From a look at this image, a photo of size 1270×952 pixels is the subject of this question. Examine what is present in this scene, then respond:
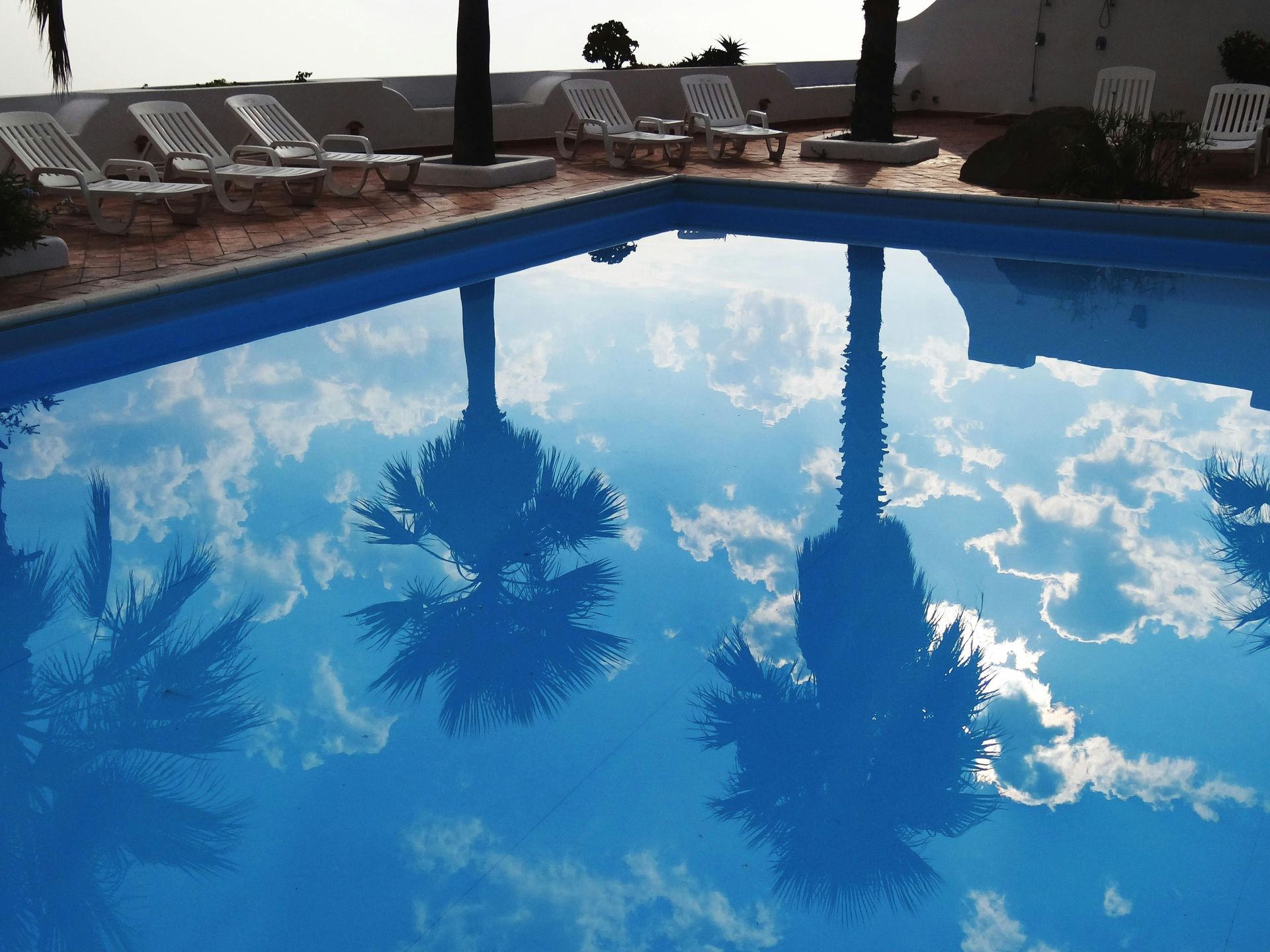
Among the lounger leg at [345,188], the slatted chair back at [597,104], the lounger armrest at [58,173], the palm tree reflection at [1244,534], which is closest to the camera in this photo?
the palm tree reflection at [1244,534]

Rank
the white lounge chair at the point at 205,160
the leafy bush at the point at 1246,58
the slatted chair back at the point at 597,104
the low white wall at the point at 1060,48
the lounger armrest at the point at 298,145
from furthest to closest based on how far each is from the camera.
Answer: the low white wall at the point at 1060,48
the leafy bush at the point at 1246,58
the slatted chair back at the point at 597,104
the lounger armrest at the point at 298,145
the white lounge chair at the point at 205,160

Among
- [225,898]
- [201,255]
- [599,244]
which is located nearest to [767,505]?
[225,898]

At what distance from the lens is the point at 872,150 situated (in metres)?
12.7

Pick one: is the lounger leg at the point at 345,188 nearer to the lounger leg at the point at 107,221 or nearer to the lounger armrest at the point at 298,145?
the lounger armrest at the point at 298,145

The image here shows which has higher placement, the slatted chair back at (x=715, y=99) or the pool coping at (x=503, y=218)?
the slatted chair back at (x=715, y=99)

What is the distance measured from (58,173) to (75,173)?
24 cm

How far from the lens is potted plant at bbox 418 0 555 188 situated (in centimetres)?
1057

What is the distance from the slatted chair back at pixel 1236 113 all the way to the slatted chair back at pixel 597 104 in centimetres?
604

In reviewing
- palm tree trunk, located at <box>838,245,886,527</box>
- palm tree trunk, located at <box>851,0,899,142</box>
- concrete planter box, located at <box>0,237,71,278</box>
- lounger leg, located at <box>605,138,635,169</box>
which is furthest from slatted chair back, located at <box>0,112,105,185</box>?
palm tree trunk, located at <box>851,0,899,142</box>

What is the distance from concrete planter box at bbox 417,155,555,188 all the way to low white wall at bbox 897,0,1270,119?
8.77 meters

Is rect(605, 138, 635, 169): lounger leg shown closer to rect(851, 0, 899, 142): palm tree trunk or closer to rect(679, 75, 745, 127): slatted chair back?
rect(679, 75, 745, 127): slatted chair back

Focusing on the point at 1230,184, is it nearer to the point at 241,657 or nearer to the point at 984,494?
the point at 984,494

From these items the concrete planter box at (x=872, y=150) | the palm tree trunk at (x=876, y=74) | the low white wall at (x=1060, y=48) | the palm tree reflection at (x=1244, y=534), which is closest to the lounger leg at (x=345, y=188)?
the concrete planter box at (x=872, y=150)

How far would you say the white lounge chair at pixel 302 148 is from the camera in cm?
983
